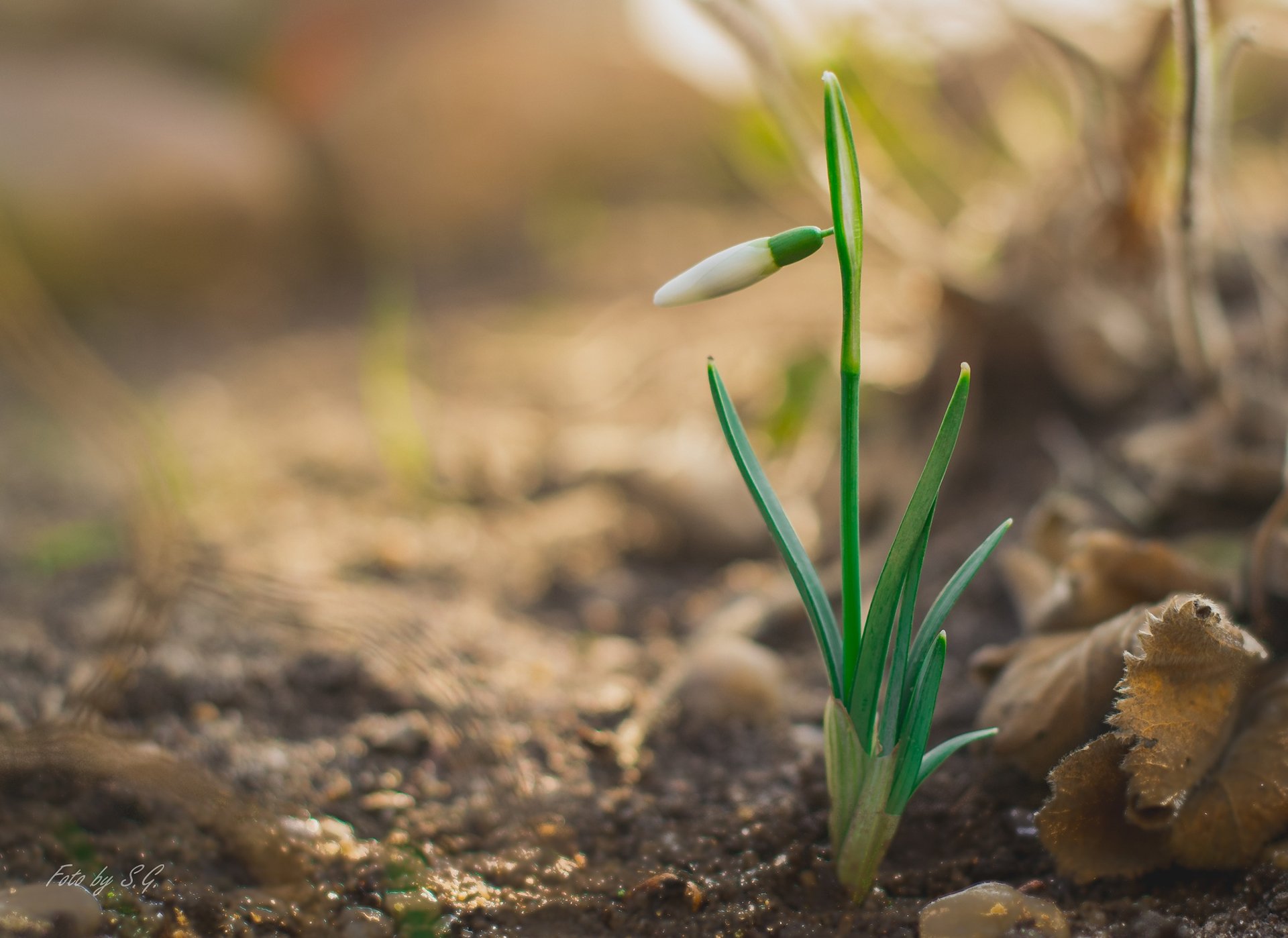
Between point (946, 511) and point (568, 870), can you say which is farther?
point (946, 511)

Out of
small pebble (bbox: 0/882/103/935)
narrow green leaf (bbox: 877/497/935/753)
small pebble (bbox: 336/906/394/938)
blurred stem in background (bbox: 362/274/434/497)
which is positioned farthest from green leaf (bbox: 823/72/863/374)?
blurred stem in background (bbox: 362/274/434/497)

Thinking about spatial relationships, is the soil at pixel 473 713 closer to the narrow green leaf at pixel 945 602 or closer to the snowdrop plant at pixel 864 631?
the snowdrop plant at pixel 864 631

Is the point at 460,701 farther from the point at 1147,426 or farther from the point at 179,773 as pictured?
the point at 1147,426

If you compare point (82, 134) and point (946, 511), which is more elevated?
point (82, 134)

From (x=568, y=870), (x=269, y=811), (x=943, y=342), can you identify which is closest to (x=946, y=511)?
(x=943, y=342)

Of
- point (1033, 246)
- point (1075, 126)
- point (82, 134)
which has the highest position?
point (82, 134)

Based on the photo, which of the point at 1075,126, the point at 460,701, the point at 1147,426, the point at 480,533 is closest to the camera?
the point at 460,701

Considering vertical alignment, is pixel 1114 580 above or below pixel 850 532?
below

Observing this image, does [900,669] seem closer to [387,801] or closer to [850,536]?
[850,536]

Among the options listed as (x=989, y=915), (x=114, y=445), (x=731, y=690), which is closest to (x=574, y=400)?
(x=114, y=445)
